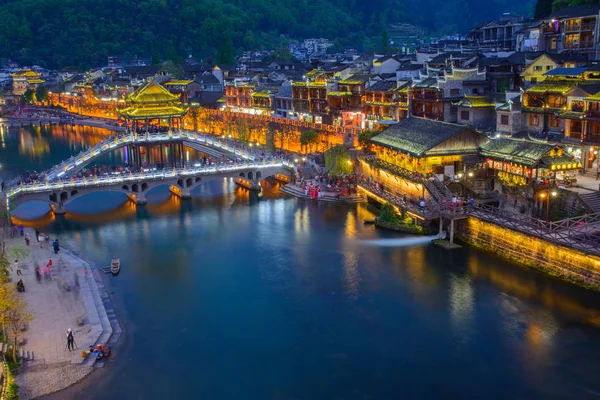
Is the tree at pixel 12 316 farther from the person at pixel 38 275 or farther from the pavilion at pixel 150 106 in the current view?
the pavilion at pixel 150 106

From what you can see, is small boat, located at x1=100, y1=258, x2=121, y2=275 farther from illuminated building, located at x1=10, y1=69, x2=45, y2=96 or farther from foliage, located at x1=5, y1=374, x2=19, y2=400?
illuminated building, located at x1=10, y1=69, x2=45, y2=96

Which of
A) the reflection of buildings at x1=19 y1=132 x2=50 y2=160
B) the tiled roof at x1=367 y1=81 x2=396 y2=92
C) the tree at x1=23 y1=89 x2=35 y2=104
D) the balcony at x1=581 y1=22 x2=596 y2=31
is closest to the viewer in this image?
the balcony at x1=581 y1=22 x2=596 y2=31

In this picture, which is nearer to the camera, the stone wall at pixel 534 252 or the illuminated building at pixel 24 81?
the stone wall at pixel 534 252

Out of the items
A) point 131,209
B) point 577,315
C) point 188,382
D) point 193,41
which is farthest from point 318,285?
point 193,41

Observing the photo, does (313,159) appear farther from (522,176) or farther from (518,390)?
(518,390)

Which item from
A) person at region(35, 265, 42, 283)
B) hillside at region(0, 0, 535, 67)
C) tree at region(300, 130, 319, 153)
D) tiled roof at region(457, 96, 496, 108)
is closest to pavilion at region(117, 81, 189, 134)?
tree at region(300, 130, 319, 153)

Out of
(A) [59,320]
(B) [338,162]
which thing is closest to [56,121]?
(B) [338,162]

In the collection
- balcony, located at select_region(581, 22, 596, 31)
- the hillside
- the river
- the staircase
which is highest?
the hillside

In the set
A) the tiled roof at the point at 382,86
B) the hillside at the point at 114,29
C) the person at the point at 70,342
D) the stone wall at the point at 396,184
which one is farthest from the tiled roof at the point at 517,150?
the hillside at the point at 114,29
